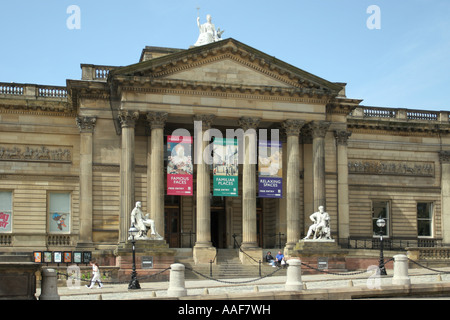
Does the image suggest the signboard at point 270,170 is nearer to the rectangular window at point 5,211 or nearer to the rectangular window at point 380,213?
the rectangular window at point 380,213

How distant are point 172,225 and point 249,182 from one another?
669cm

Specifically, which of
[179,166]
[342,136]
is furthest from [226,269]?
[342,136]

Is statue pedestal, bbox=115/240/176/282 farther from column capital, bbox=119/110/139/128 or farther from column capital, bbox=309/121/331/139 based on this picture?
column capital, bbox=309/121/331/139

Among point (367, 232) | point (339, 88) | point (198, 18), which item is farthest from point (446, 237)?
point (198, 18)

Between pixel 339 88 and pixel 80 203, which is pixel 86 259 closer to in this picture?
pixel 80 203

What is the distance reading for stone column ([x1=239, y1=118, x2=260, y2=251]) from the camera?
1567 inches

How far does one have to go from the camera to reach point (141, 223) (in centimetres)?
3631

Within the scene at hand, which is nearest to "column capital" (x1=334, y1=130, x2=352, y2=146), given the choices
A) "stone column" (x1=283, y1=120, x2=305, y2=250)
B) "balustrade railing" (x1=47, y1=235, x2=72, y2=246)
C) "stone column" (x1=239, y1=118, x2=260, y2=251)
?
"stone column" (x1=283, y1=120, x2=305, y2=250)

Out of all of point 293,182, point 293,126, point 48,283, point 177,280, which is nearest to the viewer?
point 48,283

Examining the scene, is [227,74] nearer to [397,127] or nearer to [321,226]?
[321,226]

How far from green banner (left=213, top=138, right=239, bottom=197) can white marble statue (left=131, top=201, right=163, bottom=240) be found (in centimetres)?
463

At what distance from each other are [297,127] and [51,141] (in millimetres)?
14850

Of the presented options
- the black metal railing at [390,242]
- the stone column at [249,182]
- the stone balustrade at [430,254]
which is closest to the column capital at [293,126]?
the stone column at [249,182]

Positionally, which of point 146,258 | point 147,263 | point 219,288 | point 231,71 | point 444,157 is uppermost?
point 231,71
